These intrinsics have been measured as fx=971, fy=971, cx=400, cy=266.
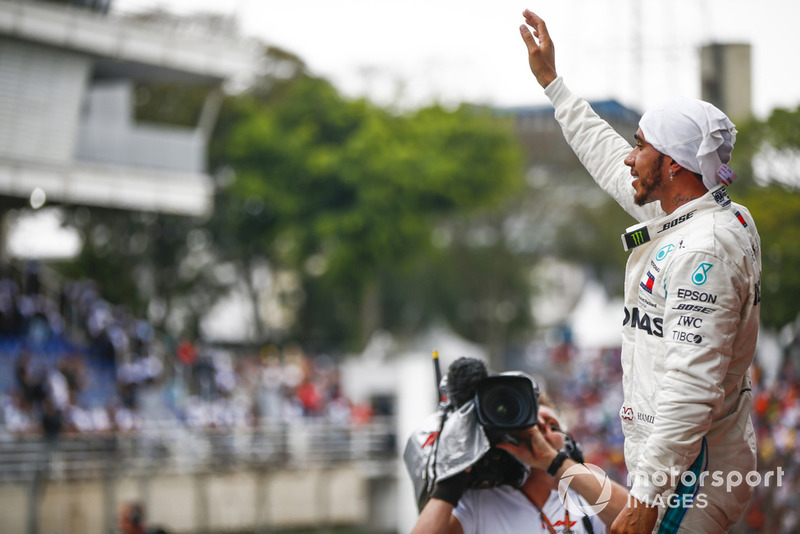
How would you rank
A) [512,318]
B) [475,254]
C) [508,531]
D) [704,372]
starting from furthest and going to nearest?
[512,318], [475,254], [508,531], [704,372]

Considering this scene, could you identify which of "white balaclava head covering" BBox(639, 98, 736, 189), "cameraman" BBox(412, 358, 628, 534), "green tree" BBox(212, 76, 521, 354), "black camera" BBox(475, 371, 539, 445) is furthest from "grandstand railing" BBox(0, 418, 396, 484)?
"white balaclava head covering" BBox(639, 98, 736, 189)

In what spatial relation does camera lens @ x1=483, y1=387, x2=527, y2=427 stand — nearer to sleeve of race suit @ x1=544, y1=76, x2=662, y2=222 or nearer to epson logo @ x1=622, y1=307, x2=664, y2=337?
epson logo @ x1=622, y1=307, x2=664, y2=337

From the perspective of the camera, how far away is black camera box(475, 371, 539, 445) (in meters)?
2.96

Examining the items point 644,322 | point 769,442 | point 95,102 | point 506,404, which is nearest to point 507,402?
point 506,404

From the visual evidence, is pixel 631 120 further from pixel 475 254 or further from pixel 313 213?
pixel 475 254

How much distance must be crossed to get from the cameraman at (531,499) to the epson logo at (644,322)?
1.66ft

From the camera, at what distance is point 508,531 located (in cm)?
324

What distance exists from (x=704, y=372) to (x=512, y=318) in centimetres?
4192

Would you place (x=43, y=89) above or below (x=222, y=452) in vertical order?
above

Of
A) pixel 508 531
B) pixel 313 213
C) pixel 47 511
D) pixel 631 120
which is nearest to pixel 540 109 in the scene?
pixel 313 213

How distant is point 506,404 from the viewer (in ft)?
9.80

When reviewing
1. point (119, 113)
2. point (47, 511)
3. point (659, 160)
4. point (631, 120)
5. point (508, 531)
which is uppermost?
point (119, 113)

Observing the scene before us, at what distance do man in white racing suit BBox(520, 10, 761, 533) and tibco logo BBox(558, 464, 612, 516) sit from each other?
27 centimetres

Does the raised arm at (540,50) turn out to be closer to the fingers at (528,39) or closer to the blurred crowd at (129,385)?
the fingers at (528,39)
